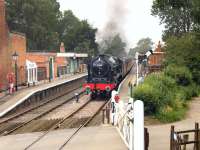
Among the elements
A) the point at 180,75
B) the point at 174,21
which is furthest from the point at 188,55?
the point at 174,21

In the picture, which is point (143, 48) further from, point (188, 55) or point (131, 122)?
point (131, 122)

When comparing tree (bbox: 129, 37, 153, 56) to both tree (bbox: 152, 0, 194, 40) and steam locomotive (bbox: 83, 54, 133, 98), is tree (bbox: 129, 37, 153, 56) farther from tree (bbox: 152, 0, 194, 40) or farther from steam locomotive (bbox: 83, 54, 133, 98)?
steam locomotive (bbox: 83, 54, 133, 98)

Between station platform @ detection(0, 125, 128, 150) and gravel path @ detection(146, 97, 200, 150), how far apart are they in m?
1.07

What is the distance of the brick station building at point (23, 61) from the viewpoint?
136 ft

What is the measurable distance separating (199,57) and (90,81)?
8721 millimetres

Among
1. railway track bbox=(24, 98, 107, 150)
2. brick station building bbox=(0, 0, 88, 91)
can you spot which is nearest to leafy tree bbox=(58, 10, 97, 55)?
brick station building bbox=(0, 0, 88, 91)

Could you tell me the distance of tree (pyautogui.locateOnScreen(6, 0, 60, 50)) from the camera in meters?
92.0

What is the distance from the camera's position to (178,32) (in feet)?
184

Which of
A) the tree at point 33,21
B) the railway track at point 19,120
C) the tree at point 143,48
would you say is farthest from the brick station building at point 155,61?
the tree at point 143,48

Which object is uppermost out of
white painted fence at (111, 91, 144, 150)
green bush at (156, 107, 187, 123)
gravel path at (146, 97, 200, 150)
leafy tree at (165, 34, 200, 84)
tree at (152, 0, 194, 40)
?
tree at (152, 0, 194, 40)

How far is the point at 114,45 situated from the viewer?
308 ft

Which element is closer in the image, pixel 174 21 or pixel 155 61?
pixel 155 61

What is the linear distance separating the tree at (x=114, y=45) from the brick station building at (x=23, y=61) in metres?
20.2

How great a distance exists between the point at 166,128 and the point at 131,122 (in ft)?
17.2
